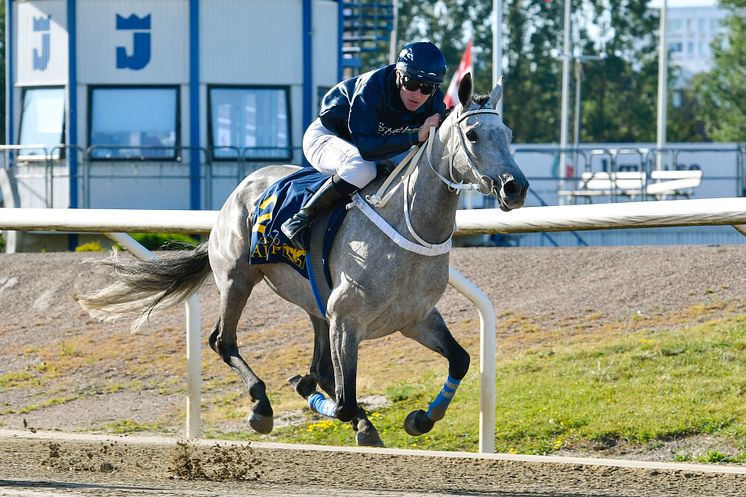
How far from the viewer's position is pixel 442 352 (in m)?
5.53

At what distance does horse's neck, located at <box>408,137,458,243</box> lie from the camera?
202 inches

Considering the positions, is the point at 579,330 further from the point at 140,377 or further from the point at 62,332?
the point at 62,332

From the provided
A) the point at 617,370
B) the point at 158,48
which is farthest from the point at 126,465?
the point at 158,48

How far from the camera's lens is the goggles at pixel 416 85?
5.20 meters

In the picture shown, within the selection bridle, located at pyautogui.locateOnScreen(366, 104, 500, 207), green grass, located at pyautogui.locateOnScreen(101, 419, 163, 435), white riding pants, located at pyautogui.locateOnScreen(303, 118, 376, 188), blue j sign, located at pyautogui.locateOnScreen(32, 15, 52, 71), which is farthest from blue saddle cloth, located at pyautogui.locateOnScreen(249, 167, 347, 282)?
blue j sign, located at pyautogui.locateOnScreen(32, 15, 52, 71)

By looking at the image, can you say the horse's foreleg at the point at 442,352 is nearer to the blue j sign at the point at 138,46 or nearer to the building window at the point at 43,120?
the blue j sign at the point at 138,46

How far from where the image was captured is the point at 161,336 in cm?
937

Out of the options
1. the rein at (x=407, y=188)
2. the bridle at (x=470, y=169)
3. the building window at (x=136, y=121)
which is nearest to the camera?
the bridle at (x=470, y=169)

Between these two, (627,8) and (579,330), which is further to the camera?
(627,8)

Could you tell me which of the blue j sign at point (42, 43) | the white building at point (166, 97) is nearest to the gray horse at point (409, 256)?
the white building at point (166, 97)

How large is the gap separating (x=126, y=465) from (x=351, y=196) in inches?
58.5

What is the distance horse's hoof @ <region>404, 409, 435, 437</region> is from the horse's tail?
157 cm

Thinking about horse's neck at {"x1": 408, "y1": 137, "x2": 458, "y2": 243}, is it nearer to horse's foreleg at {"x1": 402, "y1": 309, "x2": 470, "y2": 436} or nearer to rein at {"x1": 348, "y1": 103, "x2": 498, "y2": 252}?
rein at {"x1": 348, "y1": 103, "x2": 498, "y2": 252}

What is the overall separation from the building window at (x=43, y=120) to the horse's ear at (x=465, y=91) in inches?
554
